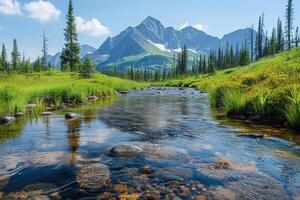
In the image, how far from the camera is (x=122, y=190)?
21.5ft

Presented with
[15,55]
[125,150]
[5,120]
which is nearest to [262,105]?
[125,150]

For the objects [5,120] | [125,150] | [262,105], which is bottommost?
[125,150]

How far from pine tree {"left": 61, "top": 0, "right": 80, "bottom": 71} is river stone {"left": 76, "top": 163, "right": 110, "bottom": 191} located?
82.4 metres

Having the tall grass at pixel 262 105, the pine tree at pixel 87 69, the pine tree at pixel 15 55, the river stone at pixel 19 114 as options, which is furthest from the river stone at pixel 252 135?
the pine tree at pixel 15 55

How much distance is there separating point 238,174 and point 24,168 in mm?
5538

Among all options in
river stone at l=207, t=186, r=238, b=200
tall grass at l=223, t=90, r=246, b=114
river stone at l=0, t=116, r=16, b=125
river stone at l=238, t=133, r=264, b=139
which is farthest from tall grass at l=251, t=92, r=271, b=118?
river stone at l=0, t=116, r=16, b=125

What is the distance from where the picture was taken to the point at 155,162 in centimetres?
843

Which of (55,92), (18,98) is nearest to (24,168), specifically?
(18,98)

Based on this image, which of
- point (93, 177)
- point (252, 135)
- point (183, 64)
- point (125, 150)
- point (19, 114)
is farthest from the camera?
point (183, 64)

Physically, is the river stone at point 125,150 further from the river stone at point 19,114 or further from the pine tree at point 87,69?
the pine tree at point 87,69

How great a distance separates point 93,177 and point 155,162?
1.91 metres

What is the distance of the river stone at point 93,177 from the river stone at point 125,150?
106cm

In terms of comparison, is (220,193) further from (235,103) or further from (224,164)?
(235,103)

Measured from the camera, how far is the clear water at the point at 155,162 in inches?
256
